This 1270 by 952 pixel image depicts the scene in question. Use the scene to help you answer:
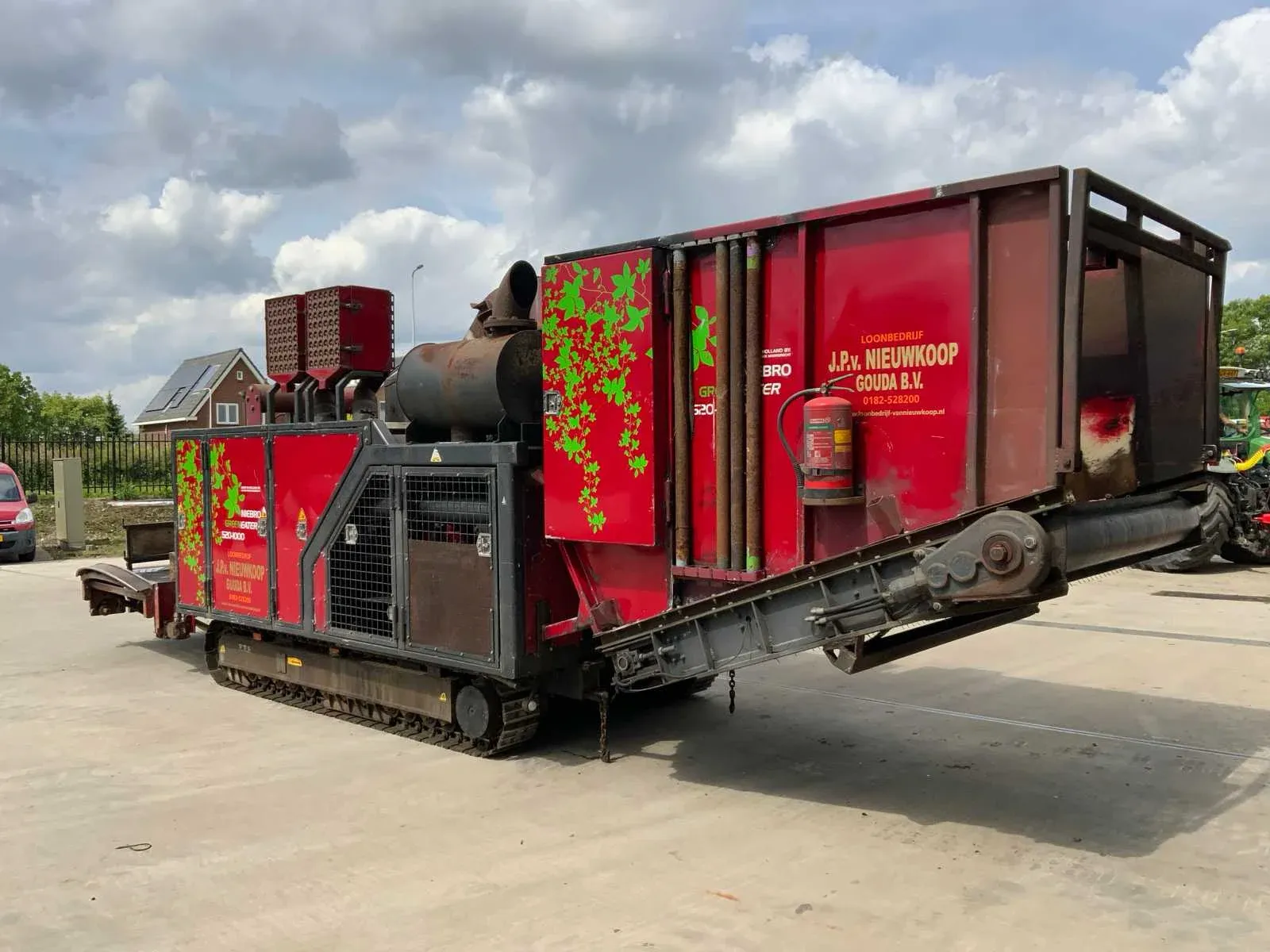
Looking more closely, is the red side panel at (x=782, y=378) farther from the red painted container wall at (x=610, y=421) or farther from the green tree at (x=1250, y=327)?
the green tree at (x=1250, y=327)

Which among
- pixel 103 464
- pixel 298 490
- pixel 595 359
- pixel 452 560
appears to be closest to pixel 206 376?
pixel 103 464

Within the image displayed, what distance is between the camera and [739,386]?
19.2 feet

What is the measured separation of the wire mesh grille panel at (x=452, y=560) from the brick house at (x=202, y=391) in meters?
42.8

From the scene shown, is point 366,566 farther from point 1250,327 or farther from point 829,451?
point 1250,327

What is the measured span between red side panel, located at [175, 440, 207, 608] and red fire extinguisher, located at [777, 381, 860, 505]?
6.21 m

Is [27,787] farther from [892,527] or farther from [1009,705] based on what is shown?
[1009,705]

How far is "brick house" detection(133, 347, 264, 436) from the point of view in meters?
48.8

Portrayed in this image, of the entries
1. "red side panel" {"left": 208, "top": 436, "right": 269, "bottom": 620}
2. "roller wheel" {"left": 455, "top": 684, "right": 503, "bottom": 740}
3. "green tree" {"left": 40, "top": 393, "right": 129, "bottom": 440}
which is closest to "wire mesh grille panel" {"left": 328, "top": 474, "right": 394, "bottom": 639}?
"roller wheel" {"left": 455, "top": 684, "right": 503, "bottom": 740}

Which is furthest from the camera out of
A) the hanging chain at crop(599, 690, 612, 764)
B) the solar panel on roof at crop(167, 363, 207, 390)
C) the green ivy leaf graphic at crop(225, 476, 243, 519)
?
the solar panel on roof at crop(167, 363, 207, 390)

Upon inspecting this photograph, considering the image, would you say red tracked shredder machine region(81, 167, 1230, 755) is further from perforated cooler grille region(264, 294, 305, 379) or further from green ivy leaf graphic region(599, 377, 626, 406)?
perforated cooler grille region(264, 294, 305, 379)

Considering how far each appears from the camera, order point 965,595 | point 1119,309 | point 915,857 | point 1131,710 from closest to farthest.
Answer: point 965,595, point 915,857, point 1119,309, point 1131,710

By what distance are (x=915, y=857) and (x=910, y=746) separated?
2.04 m

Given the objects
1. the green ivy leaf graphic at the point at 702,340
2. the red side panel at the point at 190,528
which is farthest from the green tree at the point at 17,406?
the green ivy leaf graphic at the point at 702,340

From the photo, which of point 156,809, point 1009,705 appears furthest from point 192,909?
point 1009,705
